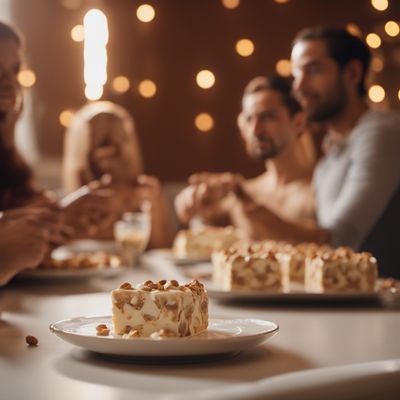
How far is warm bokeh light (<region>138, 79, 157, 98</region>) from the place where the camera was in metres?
4.76

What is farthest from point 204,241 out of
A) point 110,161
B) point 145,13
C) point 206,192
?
point 145,13

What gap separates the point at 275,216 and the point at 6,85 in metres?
0.84

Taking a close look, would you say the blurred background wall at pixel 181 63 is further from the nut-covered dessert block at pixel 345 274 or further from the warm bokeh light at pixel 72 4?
the nut-covered dessert block at pixel 345 274

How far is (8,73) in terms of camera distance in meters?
2.07

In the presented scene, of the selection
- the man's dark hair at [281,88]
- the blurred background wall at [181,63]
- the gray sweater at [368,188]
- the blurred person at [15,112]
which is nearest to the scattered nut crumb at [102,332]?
the blurred person at [15,112]

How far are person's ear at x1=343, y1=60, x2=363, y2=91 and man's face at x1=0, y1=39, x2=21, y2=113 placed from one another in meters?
1.34

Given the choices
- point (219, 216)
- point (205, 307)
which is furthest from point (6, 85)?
point (219, 216)

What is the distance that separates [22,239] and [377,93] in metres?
3.48

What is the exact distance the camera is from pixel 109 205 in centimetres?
211

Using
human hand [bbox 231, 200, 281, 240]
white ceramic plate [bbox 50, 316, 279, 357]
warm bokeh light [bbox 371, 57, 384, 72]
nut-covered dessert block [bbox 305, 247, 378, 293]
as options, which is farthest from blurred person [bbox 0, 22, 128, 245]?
warm bokeh light [bbox 371, 57, 384, 72]

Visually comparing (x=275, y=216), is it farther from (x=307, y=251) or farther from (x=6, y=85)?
(x=6, y=85)

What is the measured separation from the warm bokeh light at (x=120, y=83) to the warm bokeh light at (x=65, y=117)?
308 millimetres

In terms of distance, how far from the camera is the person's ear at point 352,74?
3.01 meters

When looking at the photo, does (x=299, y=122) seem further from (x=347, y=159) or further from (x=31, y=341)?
(x=31, y=341)
